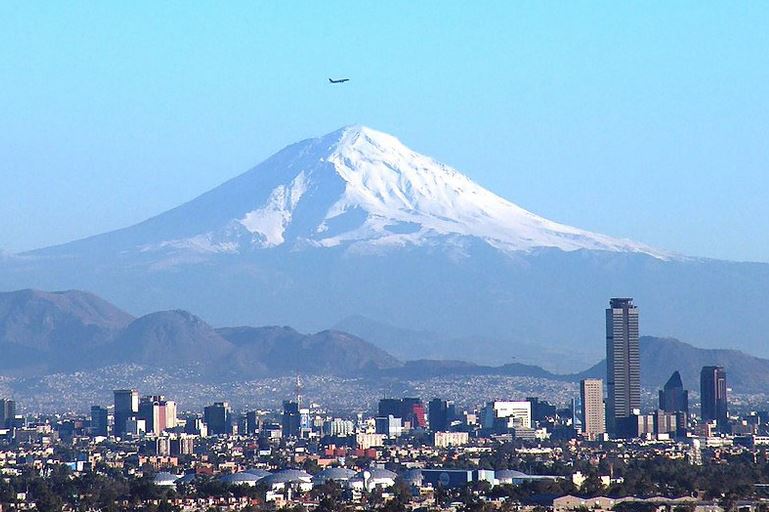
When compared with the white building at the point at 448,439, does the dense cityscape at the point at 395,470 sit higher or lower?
lower

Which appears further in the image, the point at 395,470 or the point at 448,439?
the point at 448,439

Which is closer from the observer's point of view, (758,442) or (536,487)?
(536,487)

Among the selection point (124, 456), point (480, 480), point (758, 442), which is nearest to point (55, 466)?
point (124, 456)

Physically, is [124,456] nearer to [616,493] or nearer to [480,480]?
[480,480]

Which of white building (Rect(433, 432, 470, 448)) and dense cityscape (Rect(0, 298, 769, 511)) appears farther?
white building (Rect(433, 432, 470, 448))

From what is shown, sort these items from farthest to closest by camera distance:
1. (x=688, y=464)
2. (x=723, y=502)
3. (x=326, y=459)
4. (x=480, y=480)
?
1. (x=326, y=459)
2. (x=688, y=464)
3. (x=480, y=480)
4. (x=723, y=502)

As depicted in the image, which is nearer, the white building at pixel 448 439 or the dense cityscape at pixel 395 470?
the dense cityscape at pixel 395 470

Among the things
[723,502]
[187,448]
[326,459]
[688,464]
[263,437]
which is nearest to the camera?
[723,502]

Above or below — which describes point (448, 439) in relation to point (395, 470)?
above

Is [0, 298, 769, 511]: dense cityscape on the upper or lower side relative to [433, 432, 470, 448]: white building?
lower

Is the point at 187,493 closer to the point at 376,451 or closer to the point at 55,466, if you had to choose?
the point at 55,466
